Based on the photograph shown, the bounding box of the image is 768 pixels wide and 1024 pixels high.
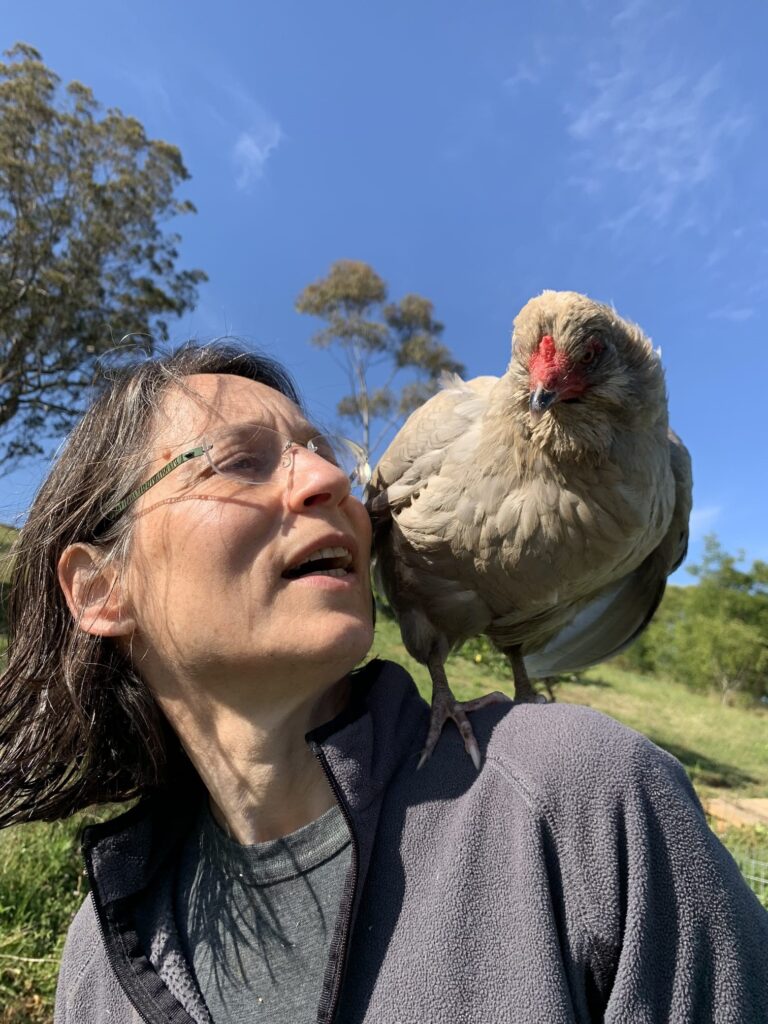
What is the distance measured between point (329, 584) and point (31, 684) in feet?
3.05

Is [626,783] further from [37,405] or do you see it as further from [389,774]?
[37,405]

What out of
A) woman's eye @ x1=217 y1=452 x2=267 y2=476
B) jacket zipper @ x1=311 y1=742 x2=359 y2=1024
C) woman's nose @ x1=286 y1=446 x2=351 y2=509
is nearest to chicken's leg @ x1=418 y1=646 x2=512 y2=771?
jacket zipper @ x1=311 y1=742 x2=359 y2=1024

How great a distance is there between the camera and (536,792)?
1.15 metres

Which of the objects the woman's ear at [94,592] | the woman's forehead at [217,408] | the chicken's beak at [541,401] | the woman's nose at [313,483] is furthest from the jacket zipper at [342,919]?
the chicken's beak at [541,401]

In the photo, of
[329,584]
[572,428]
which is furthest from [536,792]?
[572,428]

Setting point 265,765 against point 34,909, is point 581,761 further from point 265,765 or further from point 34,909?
point 34,909

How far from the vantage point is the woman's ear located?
1562 millimetres

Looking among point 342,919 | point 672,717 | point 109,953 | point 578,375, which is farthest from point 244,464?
point 672,717

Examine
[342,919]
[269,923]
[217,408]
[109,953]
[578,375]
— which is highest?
[578,375]

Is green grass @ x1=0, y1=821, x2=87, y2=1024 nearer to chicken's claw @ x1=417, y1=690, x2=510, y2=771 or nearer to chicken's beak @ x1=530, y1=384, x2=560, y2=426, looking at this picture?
chicken's claw @ x1=417, y1=690, x2=510, y2=771

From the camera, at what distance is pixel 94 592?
1604 mm

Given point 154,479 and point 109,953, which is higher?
point 154,479

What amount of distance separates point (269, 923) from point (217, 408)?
1114 mm

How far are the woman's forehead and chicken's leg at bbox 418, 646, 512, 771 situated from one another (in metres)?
0.79
